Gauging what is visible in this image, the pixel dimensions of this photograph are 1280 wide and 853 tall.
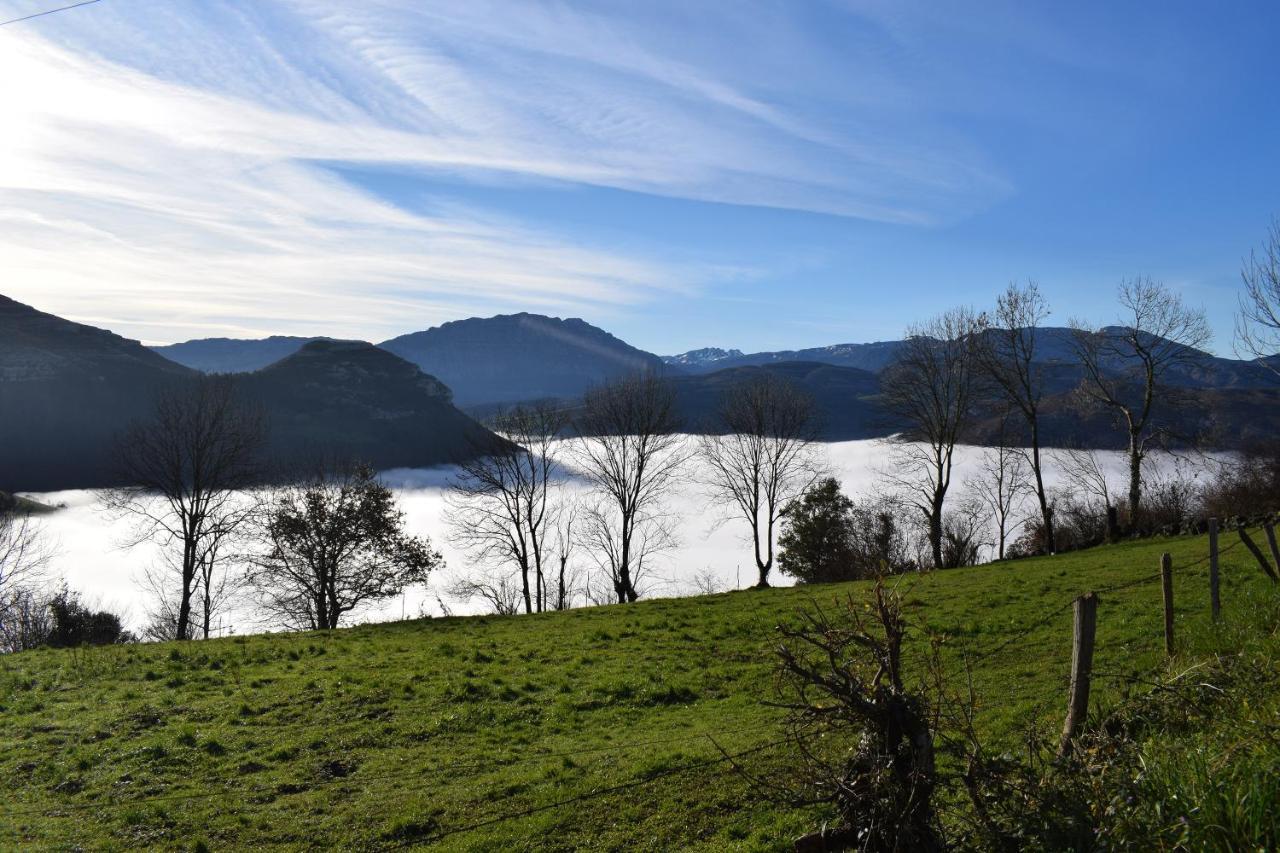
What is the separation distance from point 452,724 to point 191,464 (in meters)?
34.1

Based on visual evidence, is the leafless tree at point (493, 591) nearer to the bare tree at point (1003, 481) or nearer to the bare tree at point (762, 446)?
the bare tree at point (762, 446)

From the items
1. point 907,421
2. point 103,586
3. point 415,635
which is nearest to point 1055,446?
point 907,421

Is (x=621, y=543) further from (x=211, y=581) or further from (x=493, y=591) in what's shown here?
(x=211, y=581)

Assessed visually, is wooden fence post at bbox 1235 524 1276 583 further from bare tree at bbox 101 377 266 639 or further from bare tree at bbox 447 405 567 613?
bare tree at bbox 101 377 266 639

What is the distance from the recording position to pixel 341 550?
133ft

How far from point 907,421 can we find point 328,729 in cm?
3390

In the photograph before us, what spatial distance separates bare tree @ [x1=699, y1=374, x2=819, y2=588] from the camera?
45.1m

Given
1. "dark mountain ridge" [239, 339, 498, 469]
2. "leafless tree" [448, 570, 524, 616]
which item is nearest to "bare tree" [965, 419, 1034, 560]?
"leafless tree" [448, 570, 524, 616]

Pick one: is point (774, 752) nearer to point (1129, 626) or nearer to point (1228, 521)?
point (1129, 626)

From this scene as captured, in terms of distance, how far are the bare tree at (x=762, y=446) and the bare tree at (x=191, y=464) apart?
28287 millimetres

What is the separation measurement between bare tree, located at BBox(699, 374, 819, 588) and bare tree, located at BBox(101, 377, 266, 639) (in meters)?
28.3

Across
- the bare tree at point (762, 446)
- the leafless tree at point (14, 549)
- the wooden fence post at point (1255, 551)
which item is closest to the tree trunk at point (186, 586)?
the leafless tree at point (14, 549)

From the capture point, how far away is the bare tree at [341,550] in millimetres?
40188

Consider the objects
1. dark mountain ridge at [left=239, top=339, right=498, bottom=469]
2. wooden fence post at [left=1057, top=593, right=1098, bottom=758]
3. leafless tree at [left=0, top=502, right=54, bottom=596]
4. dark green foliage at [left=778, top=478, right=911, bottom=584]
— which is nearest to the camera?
wooden fence post at [left=1057, top=593, right=1098, bottom=758]
